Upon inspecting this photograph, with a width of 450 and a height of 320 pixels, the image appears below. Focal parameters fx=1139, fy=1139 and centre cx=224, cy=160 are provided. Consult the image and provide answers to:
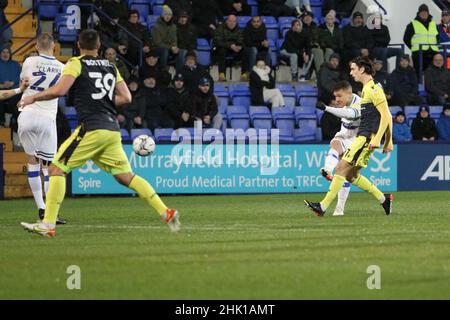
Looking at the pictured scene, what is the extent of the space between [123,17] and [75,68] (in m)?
14.1

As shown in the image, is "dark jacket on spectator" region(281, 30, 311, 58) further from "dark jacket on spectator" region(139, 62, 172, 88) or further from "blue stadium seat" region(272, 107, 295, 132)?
"dark jacket on spectator" region(139, 62, 172, 88)

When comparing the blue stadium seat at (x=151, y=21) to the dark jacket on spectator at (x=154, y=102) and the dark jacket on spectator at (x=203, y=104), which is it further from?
the dark jacket on spectator at (x=203, y=104)

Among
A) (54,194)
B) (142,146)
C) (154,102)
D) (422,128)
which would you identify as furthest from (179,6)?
(54,194)

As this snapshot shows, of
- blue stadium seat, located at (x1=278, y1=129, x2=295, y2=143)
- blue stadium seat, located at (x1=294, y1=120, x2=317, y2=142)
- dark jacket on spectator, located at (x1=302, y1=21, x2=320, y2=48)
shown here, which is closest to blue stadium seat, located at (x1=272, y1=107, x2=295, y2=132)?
blue stadium seat, located at (x1=294, y1=120, x2=317, y2=142)

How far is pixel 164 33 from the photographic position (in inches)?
1041

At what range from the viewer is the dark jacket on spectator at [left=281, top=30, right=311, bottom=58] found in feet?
89.4

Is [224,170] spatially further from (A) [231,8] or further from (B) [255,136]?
(A) [231,8]

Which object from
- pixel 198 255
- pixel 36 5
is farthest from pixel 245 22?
pixel 198 255

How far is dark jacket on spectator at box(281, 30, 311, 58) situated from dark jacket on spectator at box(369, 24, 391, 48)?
2.05m

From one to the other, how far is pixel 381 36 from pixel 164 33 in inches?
227
